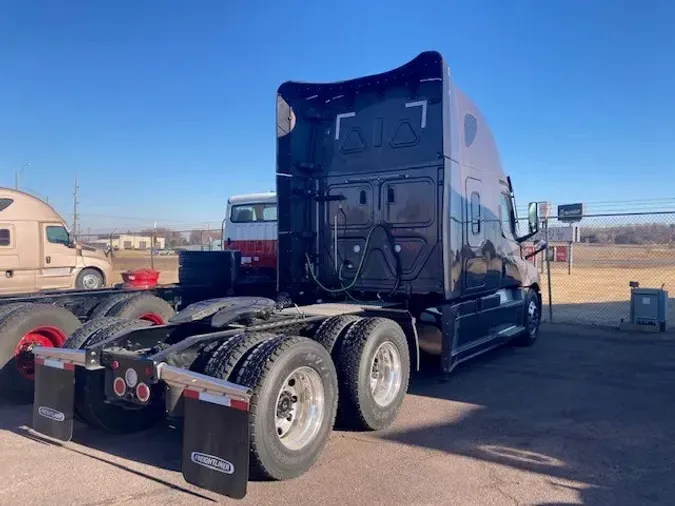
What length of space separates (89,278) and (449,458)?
1451 centimetres

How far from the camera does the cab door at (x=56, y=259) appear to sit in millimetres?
15250

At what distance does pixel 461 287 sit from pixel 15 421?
5027 mm

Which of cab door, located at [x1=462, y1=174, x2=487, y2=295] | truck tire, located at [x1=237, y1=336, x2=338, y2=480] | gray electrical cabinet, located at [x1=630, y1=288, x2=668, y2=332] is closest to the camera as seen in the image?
truck tire, located at [x1=237, y1=336, x2=338, y2=480]

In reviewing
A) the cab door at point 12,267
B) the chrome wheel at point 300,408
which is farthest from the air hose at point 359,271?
the cab door at point 12,267

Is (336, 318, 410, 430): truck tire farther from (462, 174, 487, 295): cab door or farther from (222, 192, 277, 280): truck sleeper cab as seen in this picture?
(222, 192, 277, 280): truck sleeper cab

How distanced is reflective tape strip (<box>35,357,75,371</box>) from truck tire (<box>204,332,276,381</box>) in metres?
1.15

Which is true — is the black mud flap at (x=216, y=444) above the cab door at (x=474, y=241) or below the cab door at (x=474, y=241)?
below

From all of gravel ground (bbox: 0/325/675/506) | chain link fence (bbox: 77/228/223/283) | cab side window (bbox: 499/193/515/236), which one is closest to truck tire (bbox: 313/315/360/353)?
gravel ground (bbox: 0/325/675/506)

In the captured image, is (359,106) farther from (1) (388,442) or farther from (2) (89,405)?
(2) (89,405)

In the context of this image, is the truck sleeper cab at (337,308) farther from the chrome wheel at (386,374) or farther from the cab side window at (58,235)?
the cab side window at (58,235)

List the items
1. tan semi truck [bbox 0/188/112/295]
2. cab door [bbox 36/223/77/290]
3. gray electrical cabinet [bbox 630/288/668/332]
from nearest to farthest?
1. gray electrical cabinet [bbox 630/288/668/332]
2. tan semi truck [bbox 0/188/112/295]
3. cab door [bbox 36/223/77/290]

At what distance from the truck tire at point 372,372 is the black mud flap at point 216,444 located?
1637 mm

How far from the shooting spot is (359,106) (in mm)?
7590

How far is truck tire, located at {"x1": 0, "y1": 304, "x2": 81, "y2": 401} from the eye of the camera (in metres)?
5.73
